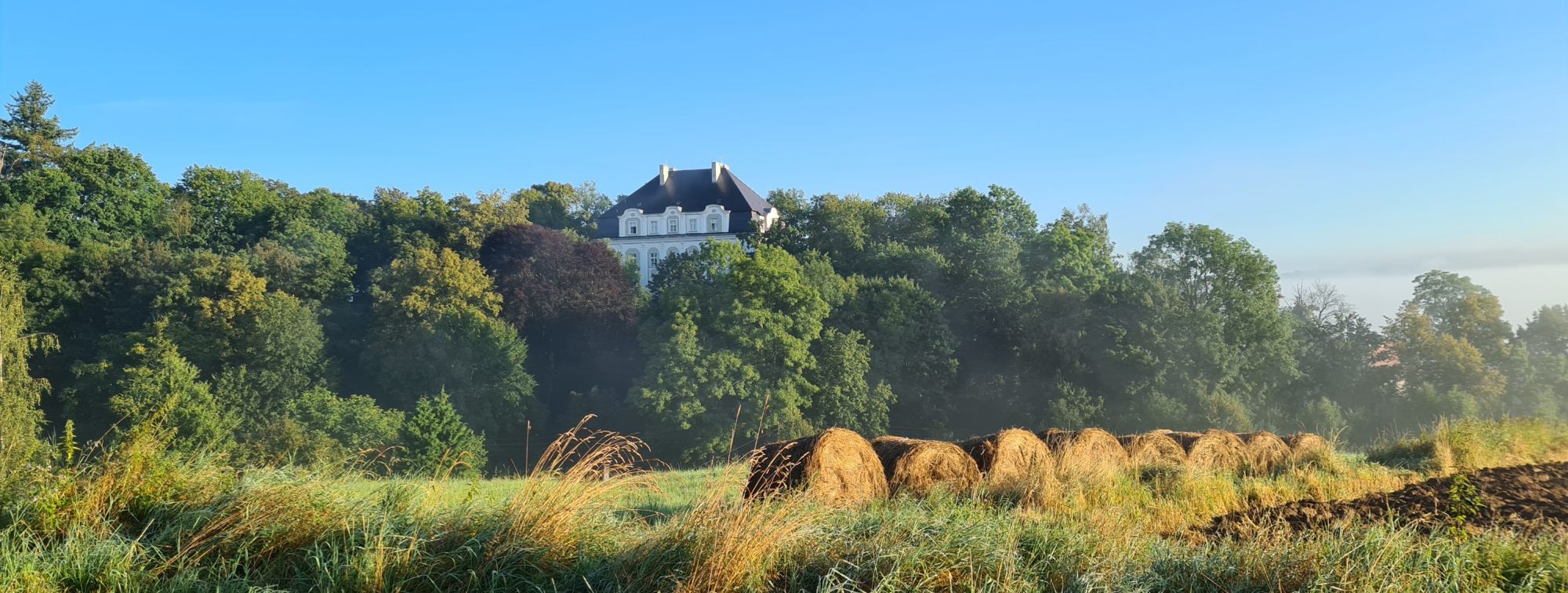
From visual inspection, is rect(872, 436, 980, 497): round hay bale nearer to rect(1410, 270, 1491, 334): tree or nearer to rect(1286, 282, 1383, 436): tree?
rect(1286, 282, 1383, 436): tree

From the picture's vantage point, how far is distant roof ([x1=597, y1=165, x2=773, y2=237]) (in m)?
81.7

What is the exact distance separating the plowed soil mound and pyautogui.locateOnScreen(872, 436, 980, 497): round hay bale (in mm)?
3539

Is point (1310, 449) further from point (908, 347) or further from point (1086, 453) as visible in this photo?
point (908, 347)

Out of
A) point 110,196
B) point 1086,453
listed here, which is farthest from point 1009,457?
point 110,196

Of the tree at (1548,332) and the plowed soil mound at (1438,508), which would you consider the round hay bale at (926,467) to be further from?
the tree at (1548,332)

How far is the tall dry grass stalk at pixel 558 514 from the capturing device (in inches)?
241

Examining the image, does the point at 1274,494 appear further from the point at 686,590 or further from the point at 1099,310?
the point at 1099,310

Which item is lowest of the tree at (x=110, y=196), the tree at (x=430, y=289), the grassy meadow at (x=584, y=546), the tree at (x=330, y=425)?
the tree at (x=330, y=425)

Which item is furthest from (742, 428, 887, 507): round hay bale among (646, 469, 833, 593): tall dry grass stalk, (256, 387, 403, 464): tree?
(256, 387, 403, 464): tree

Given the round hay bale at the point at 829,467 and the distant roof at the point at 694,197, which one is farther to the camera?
the distant roof at the point at 694,197

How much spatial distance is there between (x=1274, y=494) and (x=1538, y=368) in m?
48.0

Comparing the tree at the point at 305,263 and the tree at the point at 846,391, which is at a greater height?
the tree at the point at 305,263

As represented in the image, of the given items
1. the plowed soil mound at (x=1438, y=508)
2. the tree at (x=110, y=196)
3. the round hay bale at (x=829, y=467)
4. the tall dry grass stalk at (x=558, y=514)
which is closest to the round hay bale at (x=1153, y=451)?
the plowed soil mound at (x=1438, y=508)

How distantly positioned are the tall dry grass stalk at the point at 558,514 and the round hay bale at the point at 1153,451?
9.51 meters
